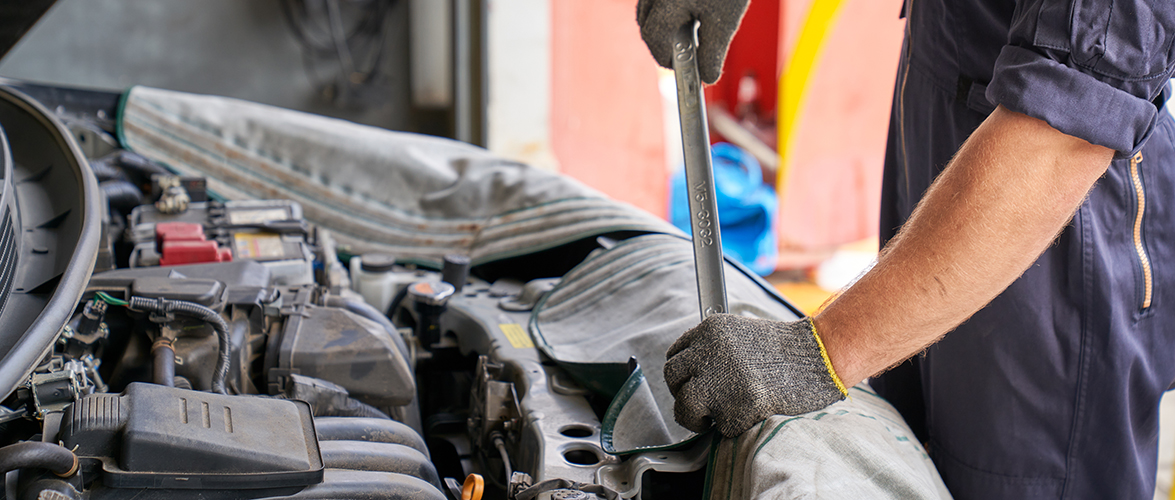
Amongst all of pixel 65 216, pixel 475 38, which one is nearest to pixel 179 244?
pixel 65 216

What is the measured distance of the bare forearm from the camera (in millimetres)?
772

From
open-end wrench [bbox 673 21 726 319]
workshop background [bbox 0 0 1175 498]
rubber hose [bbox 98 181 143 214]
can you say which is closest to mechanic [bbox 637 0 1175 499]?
open-end wrench [bbox 673 21 726 319]

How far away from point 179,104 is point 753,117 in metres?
4.29

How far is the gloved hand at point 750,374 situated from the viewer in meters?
0.84

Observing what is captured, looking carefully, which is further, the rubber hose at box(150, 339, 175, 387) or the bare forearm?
the rubber hose at box(150, 339, 175, 387)

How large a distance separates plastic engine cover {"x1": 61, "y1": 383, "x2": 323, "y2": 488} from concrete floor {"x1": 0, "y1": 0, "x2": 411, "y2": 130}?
324cm

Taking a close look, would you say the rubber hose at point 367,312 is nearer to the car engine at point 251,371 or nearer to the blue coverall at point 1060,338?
the car engine at point 251,371

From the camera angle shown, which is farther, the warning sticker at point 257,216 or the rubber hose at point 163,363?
the warning sticker at point 257,216

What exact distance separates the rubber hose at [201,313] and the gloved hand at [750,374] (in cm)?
54

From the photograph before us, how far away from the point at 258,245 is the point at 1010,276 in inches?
49.0

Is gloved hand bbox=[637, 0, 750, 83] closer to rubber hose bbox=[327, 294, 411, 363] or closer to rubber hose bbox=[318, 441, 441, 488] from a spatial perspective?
rubber hose bbox=[327, 294, 411, 363]

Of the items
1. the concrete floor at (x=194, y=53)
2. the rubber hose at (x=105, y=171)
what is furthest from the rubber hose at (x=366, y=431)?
the concrete floor at (x=194, y=53)

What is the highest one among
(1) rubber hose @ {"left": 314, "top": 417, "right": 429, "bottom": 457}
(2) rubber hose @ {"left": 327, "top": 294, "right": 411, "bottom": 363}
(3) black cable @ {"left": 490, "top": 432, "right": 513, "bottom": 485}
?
(2) rubber hose @ {"left": 327, "top": 294, "right": 411, "bottom": 363}

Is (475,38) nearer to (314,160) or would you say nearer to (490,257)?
(314,160)
